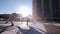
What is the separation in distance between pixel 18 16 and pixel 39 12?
152 cm

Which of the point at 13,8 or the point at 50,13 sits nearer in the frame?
the point at 13,8

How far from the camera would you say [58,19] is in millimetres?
3621

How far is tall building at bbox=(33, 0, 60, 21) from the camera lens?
12.1ft

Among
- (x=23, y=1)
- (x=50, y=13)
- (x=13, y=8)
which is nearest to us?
(x=13, y=8)

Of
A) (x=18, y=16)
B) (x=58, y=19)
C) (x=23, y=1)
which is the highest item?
(x=23, y=1)

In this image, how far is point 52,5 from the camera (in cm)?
372

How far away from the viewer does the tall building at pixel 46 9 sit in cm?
370

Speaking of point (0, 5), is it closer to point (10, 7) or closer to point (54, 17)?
point (10, 7)

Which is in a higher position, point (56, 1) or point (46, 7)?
point (56, 1)

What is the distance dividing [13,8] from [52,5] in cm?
171

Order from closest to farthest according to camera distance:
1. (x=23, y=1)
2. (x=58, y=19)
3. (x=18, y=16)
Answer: (x=18, y=16) → (x=23, y=1) → (x=58, y=19)

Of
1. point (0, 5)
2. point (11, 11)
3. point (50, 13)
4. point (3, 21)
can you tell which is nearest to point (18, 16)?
point (11, 11)

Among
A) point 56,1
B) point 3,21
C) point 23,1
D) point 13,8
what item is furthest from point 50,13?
point 3,21

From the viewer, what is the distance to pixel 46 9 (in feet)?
12.7
